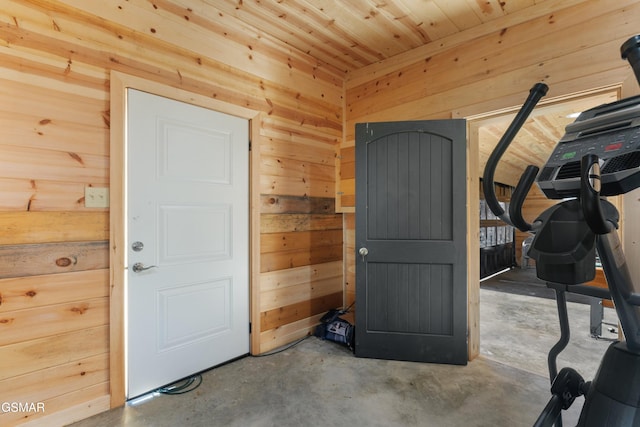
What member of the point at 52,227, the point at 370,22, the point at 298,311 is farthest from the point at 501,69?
the point at 52,227

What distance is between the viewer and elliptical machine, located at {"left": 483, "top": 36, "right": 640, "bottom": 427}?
97 cm

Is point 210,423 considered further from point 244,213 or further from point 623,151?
point 623,151

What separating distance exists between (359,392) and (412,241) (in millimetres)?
1139

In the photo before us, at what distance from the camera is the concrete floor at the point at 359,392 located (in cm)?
179

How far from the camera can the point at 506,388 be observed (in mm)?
2102

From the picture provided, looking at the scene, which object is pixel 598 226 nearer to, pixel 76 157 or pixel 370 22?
pixel 370 22

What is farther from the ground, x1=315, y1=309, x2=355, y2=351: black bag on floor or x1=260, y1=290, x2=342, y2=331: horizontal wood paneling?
x1=260, y1=290, x2=342, y2=331: horizontal wood paneling

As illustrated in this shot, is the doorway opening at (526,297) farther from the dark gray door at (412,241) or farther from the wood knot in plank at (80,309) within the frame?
the wood knot in plank at (80,309)

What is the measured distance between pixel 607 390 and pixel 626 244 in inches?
46.4

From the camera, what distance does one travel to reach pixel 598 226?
0.96 metres

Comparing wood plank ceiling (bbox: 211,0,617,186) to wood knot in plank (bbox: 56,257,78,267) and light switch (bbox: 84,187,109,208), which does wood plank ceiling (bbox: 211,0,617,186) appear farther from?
wood knot in plank (bbox: 56,257,78,267)

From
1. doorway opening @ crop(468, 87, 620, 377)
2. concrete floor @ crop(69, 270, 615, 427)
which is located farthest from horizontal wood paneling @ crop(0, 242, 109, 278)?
doorway opening @ crop(468, 87, 620, 377)

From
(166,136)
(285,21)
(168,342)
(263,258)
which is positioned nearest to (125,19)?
(166,136)

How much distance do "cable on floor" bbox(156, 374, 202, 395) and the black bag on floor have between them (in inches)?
43.0
